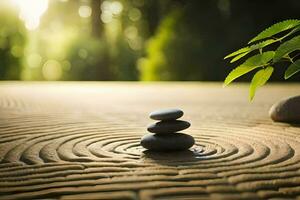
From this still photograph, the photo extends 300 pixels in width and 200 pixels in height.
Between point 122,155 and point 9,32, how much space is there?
17.1 m

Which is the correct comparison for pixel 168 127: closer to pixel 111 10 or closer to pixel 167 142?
pixel 167 142

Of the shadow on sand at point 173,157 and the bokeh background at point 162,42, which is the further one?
the bokeh background at point 162,42

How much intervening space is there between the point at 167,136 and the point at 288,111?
1.69 m

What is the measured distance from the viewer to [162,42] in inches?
688

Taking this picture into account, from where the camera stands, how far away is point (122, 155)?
308 cm

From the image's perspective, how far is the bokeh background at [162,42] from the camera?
1681cm

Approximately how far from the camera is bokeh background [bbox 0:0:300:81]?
1681 centimetres

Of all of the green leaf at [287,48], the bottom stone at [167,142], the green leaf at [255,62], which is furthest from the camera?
the bottom stone at [167,142]

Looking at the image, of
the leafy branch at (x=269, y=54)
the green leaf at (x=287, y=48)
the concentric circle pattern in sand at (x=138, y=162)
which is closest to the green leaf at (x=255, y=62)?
the leafy branch at (x=269, y=54)

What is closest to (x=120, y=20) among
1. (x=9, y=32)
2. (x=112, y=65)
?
(x=112, y=65)

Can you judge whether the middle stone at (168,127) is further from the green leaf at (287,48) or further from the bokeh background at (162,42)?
the bokeh background at (162,42)

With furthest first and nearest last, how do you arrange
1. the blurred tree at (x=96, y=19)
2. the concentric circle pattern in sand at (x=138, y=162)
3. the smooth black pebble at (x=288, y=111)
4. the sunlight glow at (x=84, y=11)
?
the sunlight glow at (x=84, y=11) → the blurred tree at (x=96, y=19) → the smooth black pebble at (x=288, y=111) → the concentric circle pattern in sand at (x=138, y=162)

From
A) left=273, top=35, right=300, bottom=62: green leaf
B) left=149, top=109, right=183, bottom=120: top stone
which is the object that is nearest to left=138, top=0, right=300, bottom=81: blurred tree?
left=149, top=109, right=183, bottom=120: top stone

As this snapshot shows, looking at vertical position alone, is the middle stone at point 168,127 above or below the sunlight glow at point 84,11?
below
